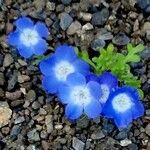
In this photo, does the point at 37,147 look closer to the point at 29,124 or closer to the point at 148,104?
the point at 29,124

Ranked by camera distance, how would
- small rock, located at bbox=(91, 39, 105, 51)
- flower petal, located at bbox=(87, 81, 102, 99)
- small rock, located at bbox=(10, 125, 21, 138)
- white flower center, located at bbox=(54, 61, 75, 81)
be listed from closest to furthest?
1. flower petal, located at bbox=(87, 81, 102, 99)
2. white flower center, located at bbox=(54, 61, 75, 81)
3. small rock, located at bbox=(10, 125, 21, 138)
4. small rock, located at bbox=(91, 39, 105, 51)

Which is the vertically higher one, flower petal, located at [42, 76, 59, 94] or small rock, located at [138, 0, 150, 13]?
small rock, located at [138, 0, 150, 13]

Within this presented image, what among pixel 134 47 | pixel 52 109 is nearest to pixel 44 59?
pixel 52 109

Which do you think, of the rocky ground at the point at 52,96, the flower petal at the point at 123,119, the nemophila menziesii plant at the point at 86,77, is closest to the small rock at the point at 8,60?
the rocky ground at the point at 52,96

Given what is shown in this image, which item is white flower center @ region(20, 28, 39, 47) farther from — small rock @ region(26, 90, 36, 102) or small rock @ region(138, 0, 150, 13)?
small rock @ region(138, 0, 150, 13)

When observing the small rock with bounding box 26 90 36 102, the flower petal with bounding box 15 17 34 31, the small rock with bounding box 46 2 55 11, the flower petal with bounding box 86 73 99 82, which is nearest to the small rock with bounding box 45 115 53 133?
the small rock with bounding box 26 90 36 102

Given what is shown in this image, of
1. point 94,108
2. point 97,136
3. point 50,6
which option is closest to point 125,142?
point 97,136
